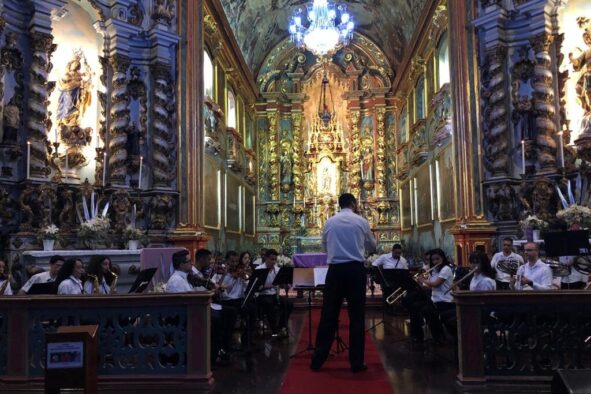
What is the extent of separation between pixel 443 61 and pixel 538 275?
10947mm

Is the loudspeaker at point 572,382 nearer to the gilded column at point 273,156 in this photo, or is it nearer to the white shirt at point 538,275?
the white shirt at point 538,275

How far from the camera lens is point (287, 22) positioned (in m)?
26.3

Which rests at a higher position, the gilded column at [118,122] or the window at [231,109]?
the window at [231,109]

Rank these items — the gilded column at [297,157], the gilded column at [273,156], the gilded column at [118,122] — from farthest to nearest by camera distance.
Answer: the gilded column at [273,156]
the gilded column at [297,157]
the gilded column at [118,122]

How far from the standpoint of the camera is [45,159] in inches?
428

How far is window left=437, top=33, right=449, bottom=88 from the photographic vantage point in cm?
1638

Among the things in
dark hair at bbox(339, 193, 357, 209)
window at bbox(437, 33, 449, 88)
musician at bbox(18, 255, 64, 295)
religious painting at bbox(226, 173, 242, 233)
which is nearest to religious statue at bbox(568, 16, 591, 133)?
window at bbox(437, 33, 449, 88)

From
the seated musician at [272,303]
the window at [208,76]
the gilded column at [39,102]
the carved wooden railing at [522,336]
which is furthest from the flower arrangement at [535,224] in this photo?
the window at [208,76]

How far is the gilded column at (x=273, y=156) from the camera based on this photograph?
26578 mm

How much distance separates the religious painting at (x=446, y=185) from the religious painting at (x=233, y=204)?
7420 mm

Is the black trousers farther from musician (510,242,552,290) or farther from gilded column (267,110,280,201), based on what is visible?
gilded column (267,110,280,201)

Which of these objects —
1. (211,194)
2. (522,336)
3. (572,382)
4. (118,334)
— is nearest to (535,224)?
(522,336)

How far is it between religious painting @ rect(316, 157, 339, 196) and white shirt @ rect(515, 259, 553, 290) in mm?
18826

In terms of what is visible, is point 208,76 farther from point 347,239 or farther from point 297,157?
point 347,239
